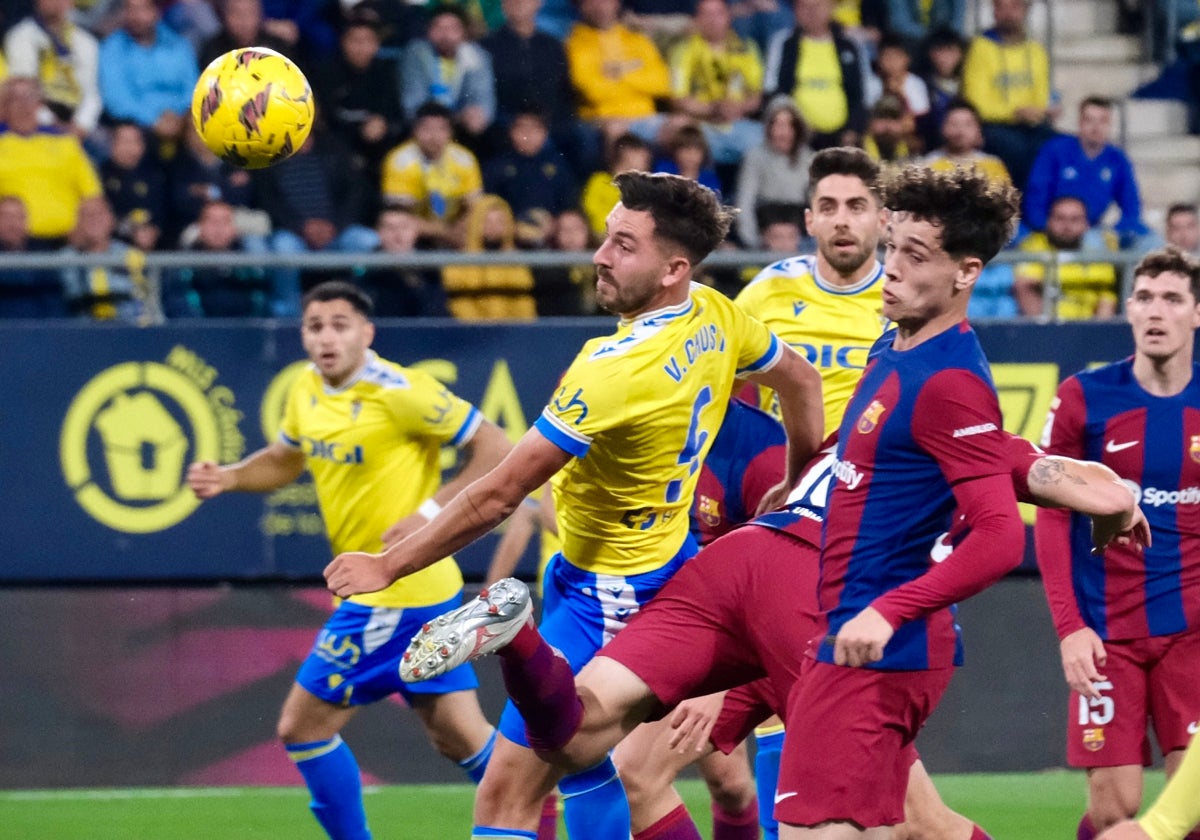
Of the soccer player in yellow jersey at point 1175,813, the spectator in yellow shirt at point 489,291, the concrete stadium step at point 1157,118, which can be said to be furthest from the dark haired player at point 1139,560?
the concrete stadium step at point 1157,118

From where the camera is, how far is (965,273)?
4605 mm

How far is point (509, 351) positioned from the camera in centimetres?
907

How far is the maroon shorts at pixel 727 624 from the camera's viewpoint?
509 centimetres

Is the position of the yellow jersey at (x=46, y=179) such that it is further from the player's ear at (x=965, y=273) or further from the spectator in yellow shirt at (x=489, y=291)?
the player's ear at (x=965, y=273)

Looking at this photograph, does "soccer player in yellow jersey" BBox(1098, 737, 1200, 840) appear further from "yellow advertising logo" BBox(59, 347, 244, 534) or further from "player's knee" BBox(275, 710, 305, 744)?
"yellow advertising logo" BBox(59, 347, 244, 534)

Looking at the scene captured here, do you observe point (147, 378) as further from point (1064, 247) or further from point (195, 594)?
point (1064, 247)

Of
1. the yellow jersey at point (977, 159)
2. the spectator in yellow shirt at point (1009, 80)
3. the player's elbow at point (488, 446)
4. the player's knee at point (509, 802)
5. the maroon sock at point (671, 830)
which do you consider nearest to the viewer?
the player's knee at point (509, 802)

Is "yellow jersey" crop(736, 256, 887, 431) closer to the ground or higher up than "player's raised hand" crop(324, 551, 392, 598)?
higher up

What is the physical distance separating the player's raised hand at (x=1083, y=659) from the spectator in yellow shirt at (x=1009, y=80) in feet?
20.5

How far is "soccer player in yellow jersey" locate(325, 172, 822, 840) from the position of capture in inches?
189

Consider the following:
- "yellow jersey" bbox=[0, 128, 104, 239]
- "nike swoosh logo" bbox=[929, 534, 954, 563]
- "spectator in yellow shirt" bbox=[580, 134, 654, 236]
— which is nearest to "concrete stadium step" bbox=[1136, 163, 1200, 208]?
"spectator in yellow shirt" bbox=[580, 134, 654, 236]

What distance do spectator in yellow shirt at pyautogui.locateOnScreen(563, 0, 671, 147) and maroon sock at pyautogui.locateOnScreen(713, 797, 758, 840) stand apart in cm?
566

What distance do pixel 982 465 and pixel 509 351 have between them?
491cm

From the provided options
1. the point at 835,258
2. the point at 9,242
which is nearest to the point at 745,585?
the point at 835,258
